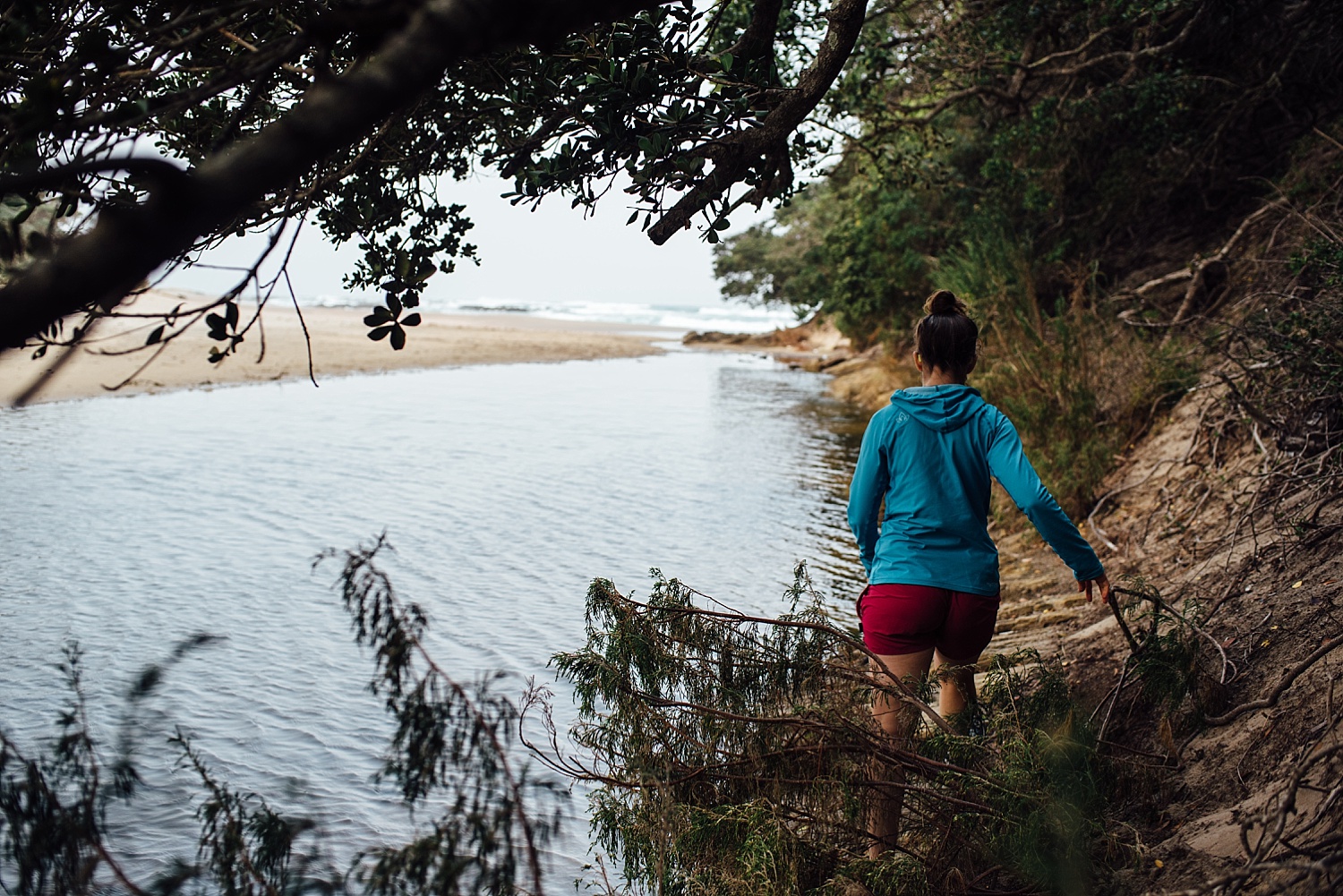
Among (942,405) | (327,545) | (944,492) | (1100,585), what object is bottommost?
(327,545)

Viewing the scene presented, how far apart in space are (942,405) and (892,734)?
3.75ft

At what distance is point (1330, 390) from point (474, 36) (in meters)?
5.52

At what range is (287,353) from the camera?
→ 2639cm

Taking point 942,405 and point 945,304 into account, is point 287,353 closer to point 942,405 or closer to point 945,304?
point 945,304

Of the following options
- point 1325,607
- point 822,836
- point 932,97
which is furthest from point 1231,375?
point 932,97

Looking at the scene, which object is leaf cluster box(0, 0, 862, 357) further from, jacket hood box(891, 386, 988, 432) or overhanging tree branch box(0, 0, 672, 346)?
overhanging tree branch box(0, 0, 672, 346)

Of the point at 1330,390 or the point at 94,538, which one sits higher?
the point at 1330,390

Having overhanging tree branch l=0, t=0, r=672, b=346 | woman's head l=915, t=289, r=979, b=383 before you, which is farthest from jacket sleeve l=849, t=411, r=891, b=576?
overhanging tree branch l=0, t=0, r=672, b=346

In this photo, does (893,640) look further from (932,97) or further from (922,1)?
(932,97)

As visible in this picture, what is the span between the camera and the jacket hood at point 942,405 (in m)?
3.49

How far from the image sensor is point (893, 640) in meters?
3.44

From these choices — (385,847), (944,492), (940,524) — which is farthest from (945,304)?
(385,847)

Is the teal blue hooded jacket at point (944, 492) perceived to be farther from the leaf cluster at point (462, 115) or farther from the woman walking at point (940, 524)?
the leaf cluster at point (462, 115)

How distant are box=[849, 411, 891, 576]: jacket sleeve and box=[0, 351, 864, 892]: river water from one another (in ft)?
4.59
